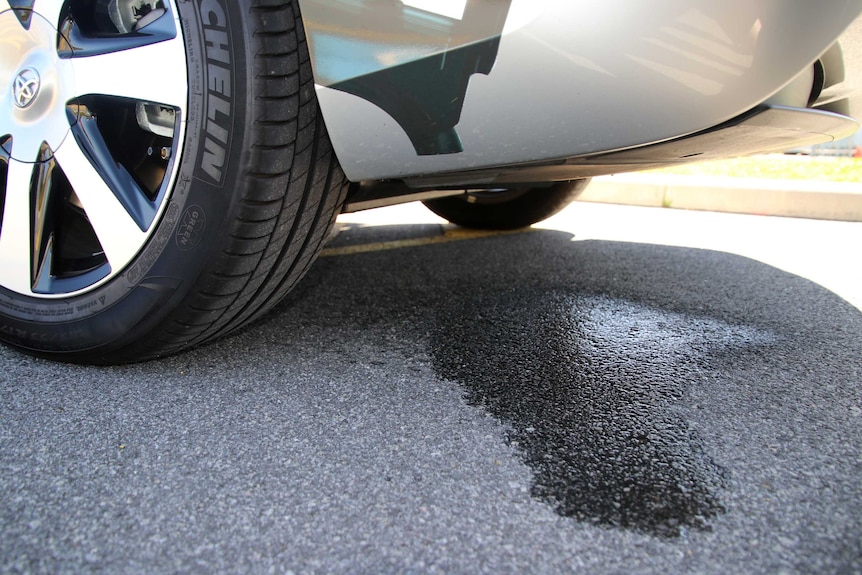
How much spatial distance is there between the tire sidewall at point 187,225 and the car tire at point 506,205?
63.4 inches

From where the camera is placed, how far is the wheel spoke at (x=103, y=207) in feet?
4.77

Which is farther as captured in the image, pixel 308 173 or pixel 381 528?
pixel 308 173

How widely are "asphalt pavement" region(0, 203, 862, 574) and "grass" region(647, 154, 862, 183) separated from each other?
2.62m

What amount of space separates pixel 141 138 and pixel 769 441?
61.1 inches

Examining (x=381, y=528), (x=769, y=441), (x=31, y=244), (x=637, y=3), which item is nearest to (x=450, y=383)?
(x=381, y=528)

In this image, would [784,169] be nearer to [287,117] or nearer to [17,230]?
[287,117]

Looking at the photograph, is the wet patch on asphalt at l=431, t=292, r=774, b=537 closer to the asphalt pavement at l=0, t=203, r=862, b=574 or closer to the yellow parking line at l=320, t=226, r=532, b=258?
the asphalt pavement at l=0, t=203, r=862, b=574

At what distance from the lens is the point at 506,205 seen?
307 cm

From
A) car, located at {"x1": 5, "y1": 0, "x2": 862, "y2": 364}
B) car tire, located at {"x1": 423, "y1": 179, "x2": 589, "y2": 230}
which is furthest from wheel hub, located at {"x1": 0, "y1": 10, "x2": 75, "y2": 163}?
car tire, located at {"x1": 423, "y1": 179, "x2": 589, "y2": 230}

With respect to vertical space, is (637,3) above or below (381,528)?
above

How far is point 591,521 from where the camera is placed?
1.06 metres

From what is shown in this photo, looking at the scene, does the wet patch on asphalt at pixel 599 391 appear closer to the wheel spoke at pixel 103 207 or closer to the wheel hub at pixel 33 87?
the wheel spoke at pixel 103 207

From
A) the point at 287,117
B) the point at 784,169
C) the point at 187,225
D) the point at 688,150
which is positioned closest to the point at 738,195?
the point at 784,169

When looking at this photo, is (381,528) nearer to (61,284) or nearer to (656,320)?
(61,284)
